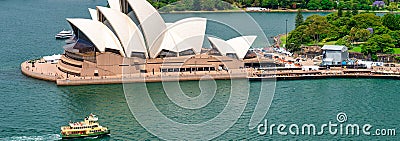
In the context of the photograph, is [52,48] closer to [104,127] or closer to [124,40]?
[124,40]

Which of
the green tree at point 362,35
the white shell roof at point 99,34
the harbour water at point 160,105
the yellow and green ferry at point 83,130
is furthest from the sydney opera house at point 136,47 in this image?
the green tree at point 362,35

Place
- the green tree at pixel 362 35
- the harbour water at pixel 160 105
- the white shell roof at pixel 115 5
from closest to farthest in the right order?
the harbour water at pixel 160 105 → the white shell roof at pixel 115 5 → the green tree at pixel 362 35

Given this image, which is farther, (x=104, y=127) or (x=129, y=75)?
(x=129, y=75)

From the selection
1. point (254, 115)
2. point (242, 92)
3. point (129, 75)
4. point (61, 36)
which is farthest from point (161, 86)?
point (61, 36)

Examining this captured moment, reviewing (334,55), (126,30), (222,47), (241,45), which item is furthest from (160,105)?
(334,55)

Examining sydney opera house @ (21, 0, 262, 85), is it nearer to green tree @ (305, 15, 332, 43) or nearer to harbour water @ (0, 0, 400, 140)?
harbour water @ (0, 0, 400, 140)

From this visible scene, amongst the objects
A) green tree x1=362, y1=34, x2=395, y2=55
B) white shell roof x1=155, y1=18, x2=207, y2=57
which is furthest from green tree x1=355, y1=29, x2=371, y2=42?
white shell roof x1=155, y1=18, x2=207, y2=57

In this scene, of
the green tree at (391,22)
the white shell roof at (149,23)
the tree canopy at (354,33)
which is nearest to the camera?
the white shell roof at (149,23)

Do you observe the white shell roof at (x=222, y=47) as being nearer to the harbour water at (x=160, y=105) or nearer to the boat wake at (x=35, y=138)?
the harbour water at (x=160, y=105)
